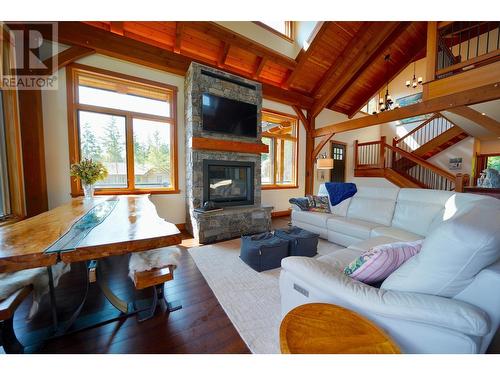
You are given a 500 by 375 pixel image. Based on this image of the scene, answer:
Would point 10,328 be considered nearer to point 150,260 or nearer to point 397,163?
point 150,260

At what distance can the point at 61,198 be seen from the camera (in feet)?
10.0

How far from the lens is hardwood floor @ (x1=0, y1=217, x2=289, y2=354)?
50.8 inches

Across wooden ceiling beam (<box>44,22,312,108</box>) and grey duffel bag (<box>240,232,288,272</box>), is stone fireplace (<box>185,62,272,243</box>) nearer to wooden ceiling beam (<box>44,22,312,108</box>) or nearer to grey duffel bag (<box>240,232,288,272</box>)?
wooden ceiling beam (<box>44,22,312,108</box>)

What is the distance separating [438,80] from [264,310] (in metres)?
4.99

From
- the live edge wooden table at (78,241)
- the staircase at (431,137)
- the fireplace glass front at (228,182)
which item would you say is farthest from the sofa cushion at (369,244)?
the staircase at (431,137)

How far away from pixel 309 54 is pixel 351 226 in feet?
13.5

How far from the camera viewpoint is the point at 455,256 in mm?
799

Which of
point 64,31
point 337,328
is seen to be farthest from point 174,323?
point 64,31

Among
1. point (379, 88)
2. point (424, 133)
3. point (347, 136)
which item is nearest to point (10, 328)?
point (347, 136)

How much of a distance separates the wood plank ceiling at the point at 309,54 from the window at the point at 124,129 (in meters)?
0.62

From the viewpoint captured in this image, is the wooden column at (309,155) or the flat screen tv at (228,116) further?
the wooden column at (309,155)

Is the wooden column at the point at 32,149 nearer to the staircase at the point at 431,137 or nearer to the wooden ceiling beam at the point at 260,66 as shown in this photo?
the wooden ceiling beam at the point at 260,66

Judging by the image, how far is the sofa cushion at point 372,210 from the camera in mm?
2877

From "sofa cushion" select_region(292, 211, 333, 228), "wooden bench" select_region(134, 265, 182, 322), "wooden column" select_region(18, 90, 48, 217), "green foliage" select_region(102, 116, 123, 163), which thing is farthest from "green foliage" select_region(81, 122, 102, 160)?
"sofa cushion" select_region(292, 211, 333, 228)
